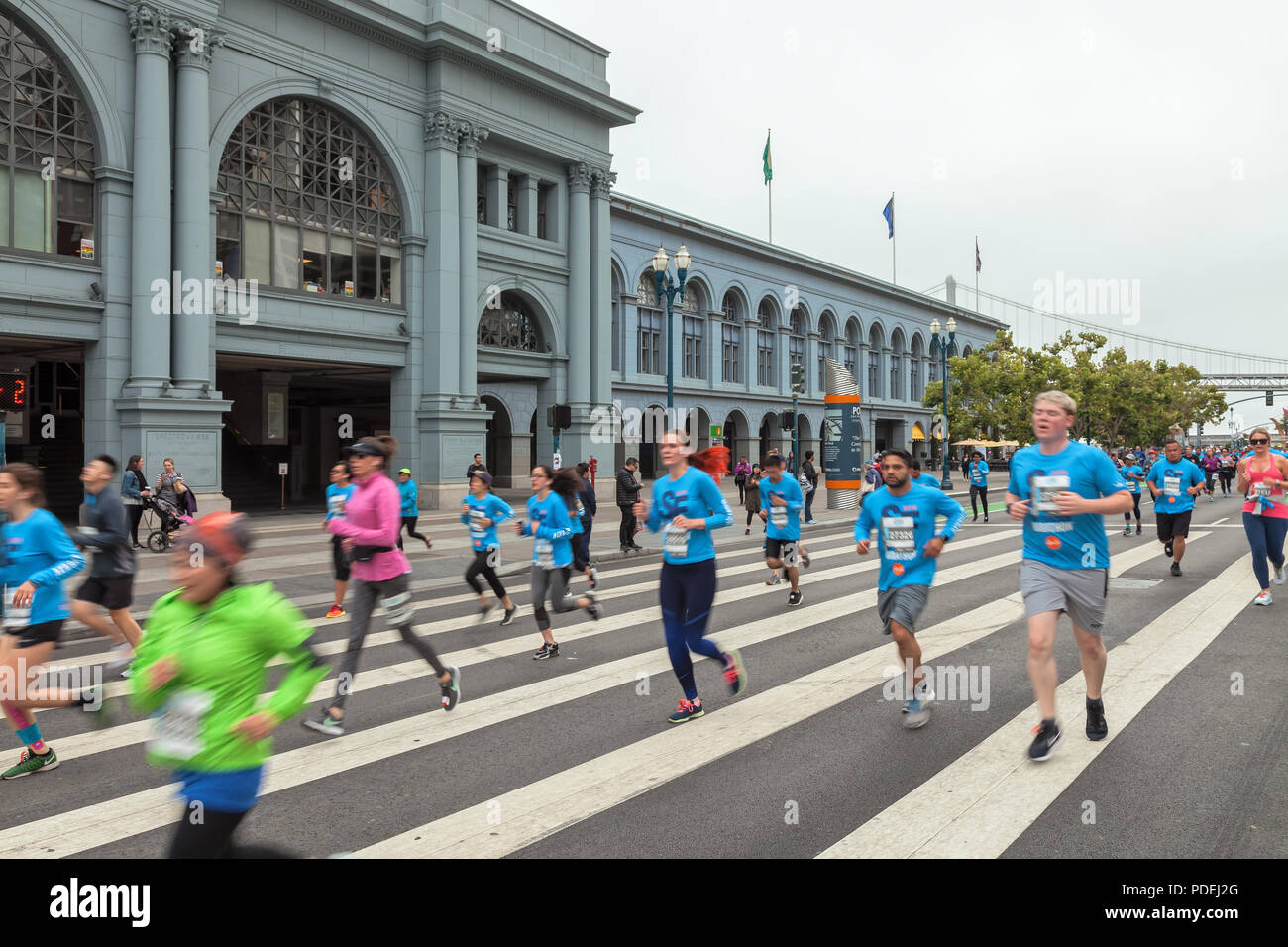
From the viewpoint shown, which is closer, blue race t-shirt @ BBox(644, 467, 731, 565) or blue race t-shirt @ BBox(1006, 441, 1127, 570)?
blue race t-shirt @ BBox(1006, 441, 1127, 570)

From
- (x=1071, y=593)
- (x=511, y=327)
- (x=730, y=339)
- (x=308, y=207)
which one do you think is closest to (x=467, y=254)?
(x=511, y=327)

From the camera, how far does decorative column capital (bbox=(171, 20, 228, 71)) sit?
2275 cm

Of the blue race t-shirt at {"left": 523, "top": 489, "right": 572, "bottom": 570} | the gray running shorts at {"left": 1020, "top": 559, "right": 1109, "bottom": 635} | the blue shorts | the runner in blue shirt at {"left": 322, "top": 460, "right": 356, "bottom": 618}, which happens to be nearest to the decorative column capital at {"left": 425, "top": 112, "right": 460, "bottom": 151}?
the runner in blue shirt at {"left": 322, "top": 460, "right": 356, "bottom": 618}

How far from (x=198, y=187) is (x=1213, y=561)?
909 inches

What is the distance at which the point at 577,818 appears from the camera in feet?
15.5

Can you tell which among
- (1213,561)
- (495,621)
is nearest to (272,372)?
(495,621)

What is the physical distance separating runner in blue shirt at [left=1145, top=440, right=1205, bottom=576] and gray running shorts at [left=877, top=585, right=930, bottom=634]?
8489mm

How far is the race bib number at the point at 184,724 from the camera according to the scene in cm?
319

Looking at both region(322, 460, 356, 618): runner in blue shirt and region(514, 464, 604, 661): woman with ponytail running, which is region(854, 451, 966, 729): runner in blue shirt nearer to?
region(514, 464, 604, 661): woman with ponytail running

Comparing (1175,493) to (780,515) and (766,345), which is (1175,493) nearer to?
(780,515)

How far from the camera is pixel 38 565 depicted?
19.0 feet

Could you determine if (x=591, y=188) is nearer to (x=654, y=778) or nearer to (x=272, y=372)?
(x=272, y=372)

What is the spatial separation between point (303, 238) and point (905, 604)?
24.5m

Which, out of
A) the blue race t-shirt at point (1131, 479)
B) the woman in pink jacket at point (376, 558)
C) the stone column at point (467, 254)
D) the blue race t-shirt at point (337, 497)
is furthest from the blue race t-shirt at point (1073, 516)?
the stone column at point (467, 254)
